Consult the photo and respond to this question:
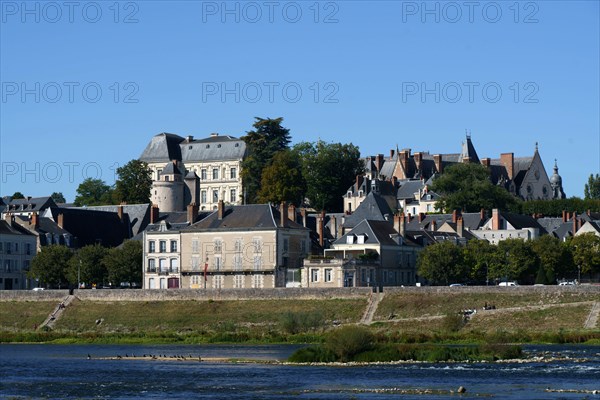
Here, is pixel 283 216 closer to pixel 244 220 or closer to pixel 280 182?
pixel 244 220

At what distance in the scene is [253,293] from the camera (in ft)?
334

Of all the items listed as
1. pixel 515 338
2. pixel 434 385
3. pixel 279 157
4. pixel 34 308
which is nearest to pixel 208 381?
pixel 434 385

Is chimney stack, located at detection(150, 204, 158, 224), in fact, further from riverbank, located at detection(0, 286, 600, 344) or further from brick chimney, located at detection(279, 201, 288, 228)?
riverbank, located at detection(0, 286, 600, 344)

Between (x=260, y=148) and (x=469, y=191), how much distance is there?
23.2 metres

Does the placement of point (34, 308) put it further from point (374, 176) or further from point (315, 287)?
point (374, 176)

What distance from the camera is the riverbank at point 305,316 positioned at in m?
87.8

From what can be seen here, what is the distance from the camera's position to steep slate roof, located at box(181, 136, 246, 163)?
167m

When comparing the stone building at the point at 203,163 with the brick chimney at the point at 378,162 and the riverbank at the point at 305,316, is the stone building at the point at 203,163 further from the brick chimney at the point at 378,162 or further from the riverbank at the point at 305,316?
the riverbank at the point at 305,316

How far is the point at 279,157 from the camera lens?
142 meters

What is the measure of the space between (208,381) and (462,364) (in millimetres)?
12967

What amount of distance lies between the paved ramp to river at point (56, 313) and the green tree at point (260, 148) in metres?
43.8

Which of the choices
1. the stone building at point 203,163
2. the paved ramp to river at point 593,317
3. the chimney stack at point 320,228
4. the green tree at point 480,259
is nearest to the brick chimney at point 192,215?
the chimney stack at point 320,228

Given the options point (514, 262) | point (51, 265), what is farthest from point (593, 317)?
point (51, 265)

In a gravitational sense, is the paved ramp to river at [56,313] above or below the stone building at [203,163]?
below
